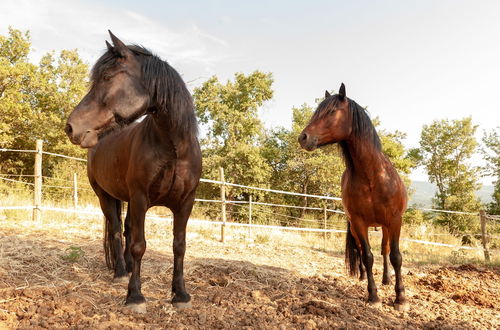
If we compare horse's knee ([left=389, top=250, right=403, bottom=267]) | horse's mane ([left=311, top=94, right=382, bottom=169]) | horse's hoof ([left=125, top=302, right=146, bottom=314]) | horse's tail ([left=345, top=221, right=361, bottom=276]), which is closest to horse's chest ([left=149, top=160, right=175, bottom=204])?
horse's hoof ([left=125, top=302, right=146, bottom=314])

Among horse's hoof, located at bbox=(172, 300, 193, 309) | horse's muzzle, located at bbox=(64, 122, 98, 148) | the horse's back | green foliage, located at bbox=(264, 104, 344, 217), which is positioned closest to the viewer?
horse's muzzle, located at bbox=(64, 122, 98, 148)

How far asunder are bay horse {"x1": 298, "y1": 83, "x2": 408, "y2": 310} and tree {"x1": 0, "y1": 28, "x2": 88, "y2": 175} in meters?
19.6

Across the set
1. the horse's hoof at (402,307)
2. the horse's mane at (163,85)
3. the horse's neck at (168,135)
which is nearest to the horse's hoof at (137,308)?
the horse's neck at (168,135)

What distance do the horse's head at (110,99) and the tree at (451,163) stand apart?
27622mm

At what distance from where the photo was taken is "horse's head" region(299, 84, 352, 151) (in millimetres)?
3613

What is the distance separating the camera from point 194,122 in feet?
9.27

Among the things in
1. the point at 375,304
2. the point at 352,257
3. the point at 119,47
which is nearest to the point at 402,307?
the point at 375,304

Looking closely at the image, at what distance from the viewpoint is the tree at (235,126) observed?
22.3m

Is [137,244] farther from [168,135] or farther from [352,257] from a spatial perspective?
[352,257]

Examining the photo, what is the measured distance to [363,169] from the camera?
12.3 feet

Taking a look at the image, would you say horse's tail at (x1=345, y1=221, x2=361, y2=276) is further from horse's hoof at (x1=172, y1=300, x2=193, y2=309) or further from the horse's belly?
the horse's belly

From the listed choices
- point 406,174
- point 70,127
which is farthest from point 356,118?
point 406,174

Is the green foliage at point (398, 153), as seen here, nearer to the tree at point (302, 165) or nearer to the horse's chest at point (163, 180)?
the tree at point (302, 165)

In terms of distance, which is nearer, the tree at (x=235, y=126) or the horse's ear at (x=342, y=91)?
the horse's ear at (x=342, y=91)
